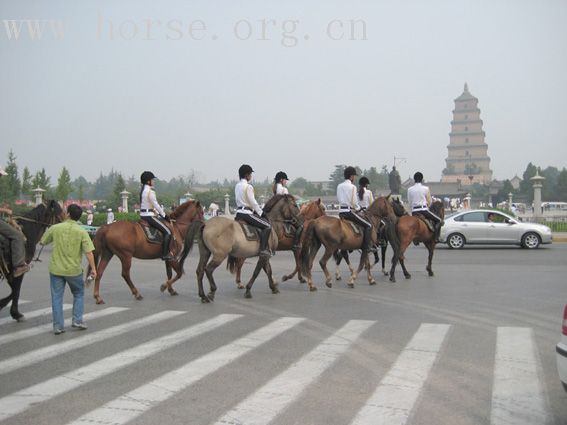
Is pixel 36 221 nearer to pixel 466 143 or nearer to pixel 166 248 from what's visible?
pixel 166 248

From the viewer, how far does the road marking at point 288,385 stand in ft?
16.3

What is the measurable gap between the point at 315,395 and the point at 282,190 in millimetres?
9270

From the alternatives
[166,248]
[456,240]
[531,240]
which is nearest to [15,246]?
[166,248]

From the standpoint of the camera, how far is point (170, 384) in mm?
5844

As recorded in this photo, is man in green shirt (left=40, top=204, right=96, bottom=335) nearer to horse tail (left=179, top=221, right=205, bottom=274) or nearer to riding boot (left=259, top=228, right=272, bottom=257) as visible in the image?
horse tail (left=179, top=221, right=205, bottom=274)

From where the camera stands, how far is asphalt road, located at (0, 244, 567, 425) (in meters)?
5.10

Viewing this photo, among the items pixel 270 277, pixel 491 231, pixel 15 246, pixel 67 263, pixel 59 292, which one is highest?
pixel 15 246

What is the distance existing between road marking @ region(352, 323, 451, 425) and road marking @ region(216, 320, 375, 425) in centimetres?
70

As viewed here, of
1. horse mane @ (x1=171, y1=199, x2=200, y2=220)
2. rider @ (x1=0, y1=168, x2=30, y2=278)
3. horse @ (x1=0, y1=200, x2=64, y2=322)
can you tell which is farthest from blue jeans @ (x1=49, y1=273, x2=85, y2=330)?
horse mane @ (x1=171, y1=199, x2=200, y2=220)

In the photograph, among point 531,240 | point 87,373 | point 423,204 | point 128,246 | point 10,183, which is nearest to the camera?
point 87,373

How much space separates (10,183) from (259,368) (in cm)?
6515

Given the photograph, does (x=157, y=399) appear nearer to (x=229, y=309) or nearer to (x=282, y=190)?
(x=229, y=309)

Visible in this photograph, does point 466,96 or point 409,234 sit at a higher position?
point 466,96

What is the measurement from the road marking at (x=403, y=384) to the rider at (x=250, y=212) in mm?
4384
